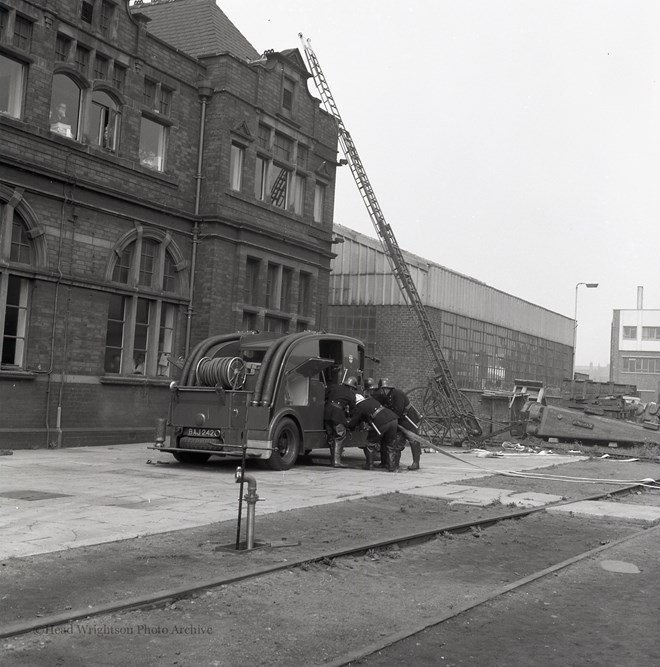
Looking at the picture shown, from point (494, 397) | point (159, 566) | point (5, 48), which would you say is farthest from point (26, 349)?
point (494, 397)

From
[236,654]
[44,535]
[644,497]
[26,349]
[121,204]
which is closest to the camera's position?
[236,654]

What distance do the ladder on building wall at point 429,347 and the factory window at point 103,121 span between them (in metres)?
9.25

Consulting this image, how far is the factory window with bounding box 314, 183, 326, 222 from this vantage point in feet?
89.1

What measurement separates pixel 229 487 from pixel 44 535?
4749 millimetres

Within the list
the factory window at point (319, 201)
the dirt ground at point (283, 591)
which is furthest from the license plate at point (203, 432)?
the factory window at point (319, 201)

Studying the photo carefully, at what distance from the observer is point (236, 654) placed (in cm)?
506

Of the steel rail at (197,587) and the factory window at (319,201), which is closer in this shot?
the steel rail at (197,587)

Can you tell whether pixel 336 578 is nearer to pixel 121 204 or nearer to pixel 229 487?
pixel 229 487

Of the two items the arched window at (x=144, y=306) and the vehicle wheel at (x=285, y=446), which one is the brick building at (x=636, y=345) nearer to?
the arched window at (x=144, y=306)

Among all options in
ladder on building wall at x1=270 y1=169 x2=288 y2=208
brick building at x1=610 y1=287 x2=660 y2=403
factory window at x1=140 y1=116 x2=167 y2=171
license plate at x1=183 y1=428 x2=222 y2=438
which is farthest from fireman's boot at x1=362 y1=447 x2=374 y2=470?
brick building at x1=610 y1=287 x2=660 y2=403

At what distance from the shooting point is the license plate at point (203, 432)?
15.1 meters

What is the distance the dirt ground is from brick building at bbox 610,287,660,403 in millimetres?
84545

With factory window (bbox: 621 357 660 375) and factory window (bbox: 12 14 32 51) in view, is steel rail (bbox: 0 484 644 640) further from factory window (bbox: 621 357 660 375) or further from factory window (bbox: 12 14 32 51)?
factory window (bbox: 621 357 660 375)

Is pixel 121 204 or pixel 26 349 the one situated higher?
pixel 121 204
